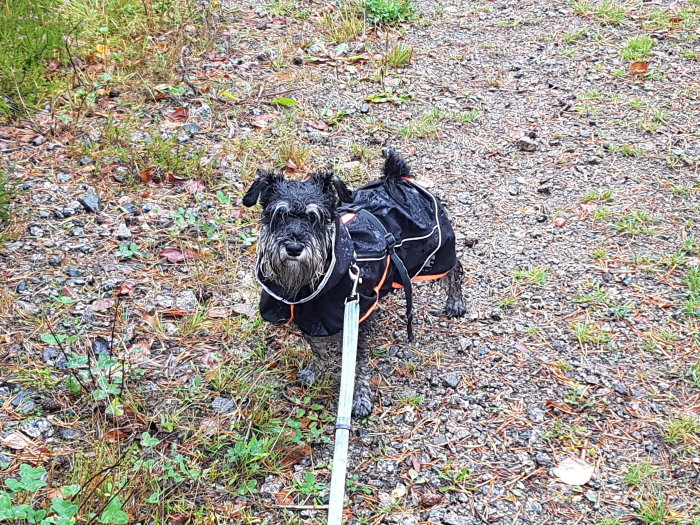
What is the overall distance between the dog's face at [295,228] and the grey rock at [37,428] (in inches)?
59.6

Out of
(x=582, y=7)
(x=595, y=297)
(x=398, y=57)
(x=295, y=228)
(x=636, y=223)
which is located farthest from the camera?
(x=582, y=7)

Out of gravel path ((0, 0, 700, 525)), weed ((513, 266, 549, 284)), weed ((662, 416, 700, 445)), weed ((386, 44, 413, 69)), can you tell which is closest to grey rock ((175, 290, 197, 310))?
gravel path ((0, 0, 700, 525))

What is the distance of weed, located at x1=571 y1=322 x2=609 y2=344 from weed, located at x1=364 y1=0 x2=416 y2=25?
525 centimetres

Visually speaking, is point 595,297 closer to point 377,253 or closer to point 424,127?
point 377,253

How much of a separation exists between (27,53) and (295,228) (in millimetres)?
4263

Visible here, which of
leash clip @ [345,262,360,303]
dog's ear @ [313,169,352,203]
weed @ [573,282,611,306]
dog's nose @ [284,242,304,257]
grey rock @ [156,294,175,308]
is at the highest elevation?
dog's ear @ [313,169,352,203]

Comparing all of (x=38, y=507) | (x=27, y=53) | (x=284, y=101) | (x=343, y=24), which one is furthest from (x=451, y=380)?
(x=343, y=24)

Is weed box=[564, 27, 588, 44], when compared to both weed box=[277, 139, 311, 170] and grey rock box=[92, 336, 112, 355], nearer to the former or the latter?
weed box=[277, 139, 311, 170]

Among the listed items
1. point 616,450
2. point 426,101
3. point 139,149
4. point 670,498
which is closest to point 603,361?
point 616,450

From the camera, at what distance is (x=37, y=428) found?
349 cm

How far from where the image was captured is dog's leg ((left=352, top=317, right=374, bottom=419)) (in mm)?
4055

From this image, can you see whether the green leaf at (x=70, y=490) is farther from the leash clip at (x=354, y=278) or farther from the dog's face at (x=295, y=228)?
the leash clip at (x=354, y=278)

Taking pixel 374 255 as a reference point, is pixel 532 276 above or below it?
below

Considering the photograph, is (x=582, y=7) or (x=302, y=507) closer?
(x=302, y=507)
